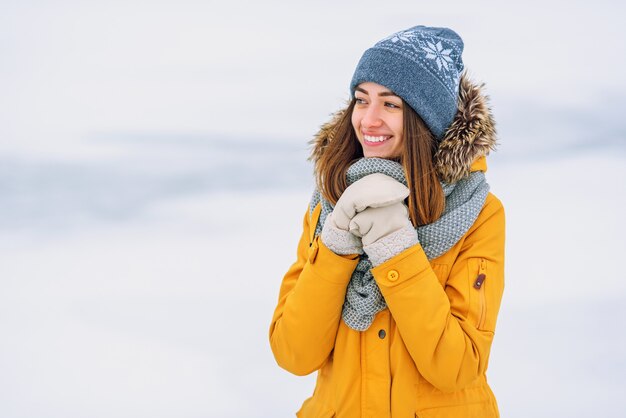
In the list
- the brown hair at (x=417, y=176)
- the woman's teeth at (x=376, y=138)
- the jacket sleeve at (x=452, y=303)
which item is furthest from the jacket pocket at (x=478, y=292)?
the woman's teeth at (x=376, y=138)

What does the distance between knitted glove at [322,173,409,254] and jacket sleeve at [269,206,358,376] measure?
0.02 m

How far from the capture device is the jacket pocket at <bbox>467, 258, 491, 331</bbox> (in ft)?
6.23

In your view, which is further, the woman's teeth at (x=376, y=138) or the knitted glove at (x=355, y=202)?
the woman's teeth at (x=376, y=138)

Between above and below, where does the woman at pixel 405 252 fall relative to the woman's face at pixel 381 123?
below

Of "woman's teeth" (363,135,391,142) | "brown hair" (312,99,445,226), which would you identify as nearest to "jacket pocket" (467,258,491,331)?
"brown hair" (312,99,445,226)

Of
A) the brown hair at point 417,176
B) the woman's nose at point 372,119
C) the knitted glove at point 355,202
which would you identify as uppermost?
the woman's nose at point 372,119

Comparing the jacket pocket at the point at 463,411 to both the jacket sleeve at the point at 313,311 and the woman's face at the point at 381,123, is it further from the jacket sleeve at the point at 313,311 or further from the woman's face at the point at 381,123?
the woman's face at the point at 381,123

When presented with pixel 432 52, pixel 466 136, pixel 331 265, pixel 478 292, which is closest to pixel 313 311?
pixel 331 265

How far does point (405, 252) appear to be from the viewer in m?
1.81

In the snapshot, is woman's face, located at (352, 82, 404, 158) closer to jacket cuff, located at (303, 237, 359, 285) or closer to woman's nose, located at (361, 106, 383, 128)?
woman's nose, located at (361, 106, 383, 128)

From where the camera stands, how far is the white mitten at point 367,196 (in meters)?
1.81

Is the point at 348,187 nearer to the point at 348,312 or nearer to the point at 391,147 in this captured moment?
the point at 391,147

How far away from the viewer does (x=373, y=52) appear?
6.48 ft

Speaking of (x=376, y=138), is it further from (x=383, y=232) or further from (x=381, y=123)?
(x=383, y=232)
